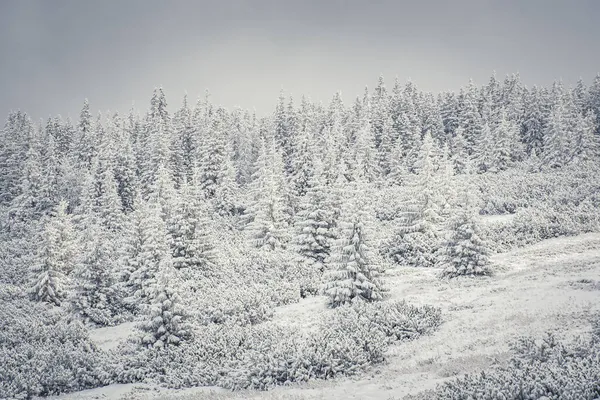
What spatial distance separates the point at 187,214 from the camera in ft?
125

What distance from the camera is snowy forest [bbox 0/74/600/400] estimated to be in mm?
16719

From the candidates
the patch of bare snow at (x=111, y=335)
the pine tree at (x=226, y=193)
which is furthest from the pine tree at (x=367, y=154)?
the patch of bare snow at (x=111, y=335)

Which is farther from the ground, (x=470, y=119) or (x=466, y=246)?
(x=470, y=119)

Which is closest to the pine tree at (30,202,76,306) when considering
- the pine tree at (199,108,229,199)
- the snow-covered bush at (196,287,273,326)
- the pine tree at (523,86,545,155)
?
the snow-covered bush at (196,287,273,326)

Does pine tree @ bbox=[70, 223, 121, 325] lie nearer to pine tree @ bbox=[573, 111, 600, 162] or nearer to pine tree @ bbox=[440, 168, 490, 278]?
pine tree @ bbox=[440, 168, 490, 278]

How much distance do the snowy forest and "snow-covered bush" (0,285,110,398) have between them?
0.10 metres

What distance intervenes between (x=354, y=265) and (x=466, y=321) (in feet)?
23.9

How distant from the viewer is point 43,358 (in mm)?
19094

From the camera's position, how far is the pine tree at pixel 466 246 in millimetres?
26984

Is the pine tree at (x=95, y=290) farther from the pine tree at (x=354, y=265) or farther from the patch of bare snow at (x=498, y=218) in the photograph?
the patch of bare snow at (x=498, y=218)

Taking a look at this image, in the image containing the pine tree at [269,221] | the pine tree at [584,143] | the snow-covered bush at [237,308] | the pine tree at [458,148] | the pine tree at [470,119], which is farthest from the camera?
the pine tree at [470,119]

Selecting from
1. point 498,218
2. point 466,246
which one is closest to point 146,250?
point 466,246

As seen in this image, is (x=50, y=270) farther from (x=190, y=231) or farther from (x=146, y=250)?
(x=190, y=231)

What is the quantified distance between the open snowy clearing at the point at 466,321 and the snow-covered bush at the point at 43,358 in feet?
3.43
